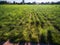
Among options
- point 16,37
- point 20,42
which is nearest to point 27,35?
point 16,37

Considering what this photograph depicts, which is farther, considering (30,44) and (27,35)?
(27,35)

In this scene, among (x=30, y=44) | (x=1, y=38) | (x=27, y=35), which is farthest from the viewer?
(x=27, y=35)

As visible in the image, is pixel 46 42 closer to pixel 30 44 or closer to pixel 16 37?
pixel 30 44

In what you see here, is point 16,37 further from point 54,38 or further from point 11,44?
point 54,38

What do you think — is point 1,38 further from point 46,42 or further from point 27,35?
point 46,42

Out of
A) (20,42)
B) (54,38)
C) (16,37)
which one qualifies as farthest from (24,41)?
(54,38)

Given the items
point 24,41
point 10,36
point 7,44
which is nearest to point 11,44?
point 7,44

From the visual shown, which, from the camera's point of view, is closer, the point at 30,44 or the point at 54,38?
the point at 30,44

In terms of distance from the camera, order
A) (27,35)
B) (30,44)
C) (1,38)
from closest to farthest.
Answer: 1. (30,44)
2. (1,38)
3. (27,35)
